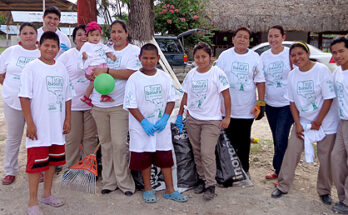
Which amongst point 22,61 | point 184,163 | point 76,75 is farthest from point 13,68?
point 184,163

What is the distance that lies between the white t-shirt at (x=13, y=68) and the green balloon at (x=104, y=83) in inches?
34.4

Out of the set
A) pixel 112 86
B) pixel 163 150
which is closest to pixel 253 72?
pixel 163 150

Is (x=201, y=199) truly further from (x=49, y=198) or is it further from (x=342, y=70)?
(x=342, y=70)

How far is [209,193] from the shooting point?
3035mm

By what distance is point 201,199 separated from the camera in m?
3.07

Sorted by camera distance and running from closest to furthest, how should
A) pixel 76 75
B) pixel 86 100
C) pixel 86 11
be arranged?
pixel 86 100
pixel 76 75
pixel 86 11

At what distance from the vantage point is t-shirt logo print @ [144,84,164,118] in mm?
2859

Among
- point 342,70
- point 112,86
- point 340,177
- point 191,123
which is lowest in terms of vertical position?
point 340,177

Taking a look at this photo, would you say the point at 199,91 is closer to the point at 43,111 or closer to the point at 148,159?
the point at 148,159

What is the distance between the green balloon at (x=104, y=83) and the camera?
9.21 ft

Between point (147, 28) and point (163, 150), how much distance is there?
2.42 meters

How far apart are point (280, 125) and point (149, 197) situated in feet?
5.53

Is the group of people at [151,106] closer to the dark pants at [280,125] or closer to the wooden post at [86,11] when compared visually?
the dark pants at [280,125]

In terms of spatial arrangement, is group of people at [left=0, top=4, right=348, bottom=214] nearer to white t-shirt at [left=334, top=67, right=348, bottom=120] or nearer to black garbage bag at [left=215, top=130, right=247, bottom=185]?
white t-shirt at [left=334, top=67, right=348, bottom=120]
